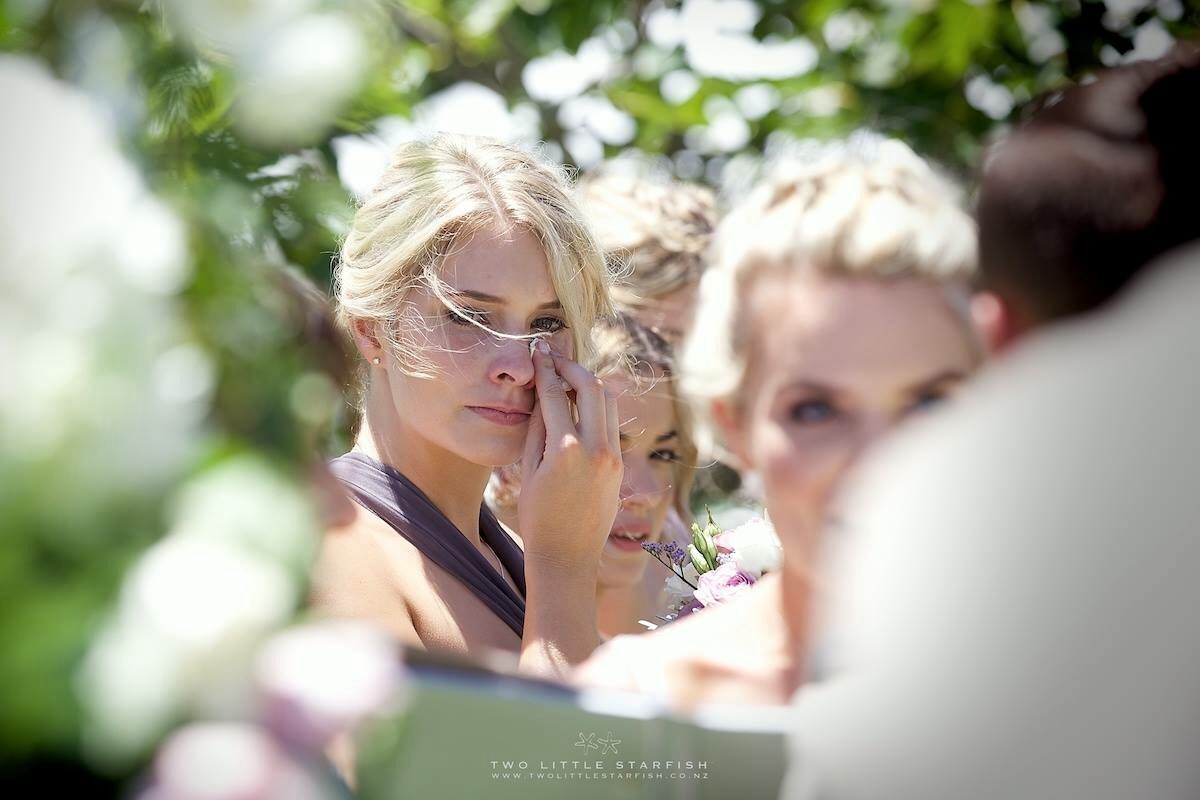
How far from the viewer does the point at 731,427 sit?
86 cm

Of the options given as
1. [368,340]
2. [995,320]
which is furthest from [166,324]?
[368,340]

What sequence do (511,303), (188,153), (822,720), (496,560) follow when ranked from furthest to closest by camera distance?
(496,560) < (511,303) < (822,720) < (188,153)

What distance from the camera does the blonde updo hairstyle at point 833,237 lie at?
792 mm

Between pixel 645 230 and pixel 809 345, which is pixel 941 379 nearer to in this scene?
pixel 809 345

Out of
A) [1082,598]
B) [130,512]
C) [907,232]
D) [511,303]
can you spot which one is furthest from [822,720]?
[511,303]

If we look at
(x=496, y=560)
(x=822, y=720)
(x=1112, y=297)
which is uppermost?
(x=1112, y=297)

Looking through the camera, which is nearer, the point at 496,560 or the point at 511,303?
the point at 511,303

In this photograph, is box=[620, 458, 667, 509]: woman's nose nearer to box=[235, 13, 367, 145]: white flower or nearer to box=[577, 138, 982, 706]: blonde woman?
box=[577, 138, 982, 706]: blonde woman

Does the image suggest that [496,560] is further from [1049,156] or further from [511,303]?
[1049,156]

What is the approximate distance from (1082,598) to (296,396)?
52 cm

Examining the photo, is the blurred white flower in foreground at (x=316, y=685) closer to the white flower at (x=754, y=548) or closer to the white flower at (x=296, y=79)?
the white flower at (x=296, y=79)

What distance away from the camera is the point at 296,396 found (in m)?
0.67

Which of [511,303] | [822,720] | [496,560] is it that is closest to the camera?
[822,720]

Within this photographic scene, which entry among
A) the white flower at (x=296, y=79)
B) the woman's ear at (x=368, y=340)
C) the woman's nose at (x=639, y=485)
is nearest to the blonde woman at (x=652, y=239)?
the woman's nose at (x=639, y=485)
